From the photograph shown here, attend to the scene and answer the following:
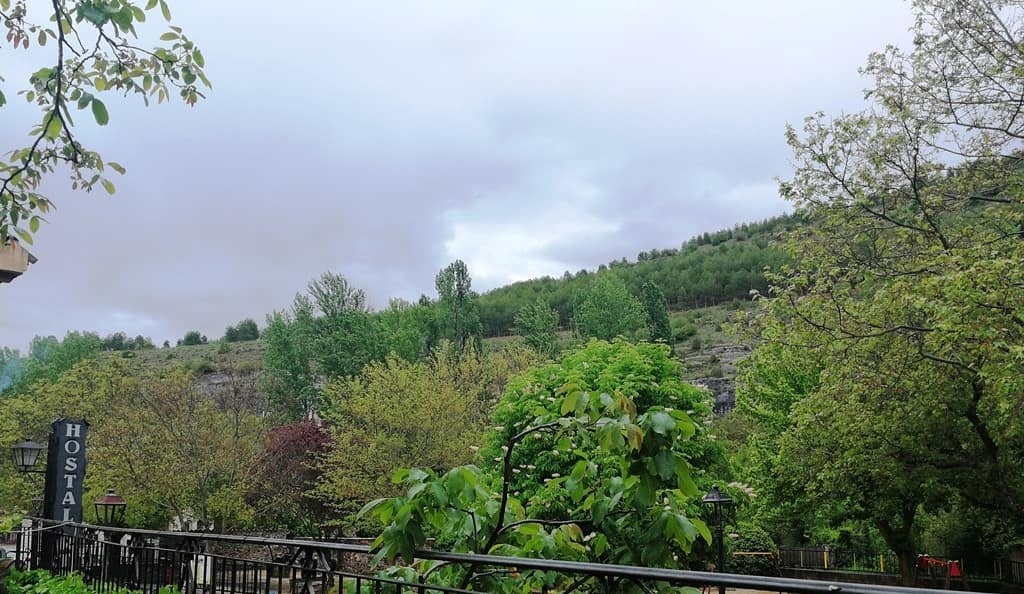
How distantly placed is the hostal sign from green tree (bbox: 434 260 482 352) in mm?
33002

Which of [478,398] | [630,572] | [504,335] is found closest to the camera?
[630,572]

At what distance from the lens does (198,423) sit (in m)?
25.3

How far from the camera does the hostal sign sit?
40.8 ft

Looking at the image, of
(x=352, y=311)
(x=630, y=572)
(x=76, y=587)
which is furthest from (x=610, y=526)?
(x=352, y=311)

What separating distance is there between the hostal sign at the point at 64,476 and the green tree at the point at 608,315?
35446mm

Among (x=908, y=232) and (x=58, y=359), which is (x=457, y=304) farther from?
(x=908, y=232)

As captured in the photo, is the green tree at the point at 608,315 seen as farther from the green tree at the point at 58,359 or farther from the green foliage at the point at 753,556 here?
the green tree at the point at 58,359

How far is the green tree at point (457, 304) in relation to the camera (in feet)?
151

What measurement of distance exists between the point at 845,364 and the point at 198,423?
787 inches

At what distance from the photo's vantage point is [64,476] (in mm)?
12602

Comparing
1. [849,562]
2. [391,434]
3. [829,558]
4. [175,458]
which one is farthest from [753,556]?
[175,458]

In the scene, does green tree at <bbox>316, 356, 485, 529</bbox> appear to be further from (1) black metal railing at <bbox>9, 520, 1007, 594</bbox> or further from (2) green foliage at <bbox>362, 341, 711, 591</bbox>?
(2) green foliage at <bbox>362, 341, 711, 591</bbox>

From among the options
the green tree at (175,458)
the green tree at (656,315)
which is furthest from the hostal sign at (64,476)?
the green tree at (656,315)

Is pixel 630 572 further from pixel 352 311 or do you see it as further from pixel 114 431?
pixel 352 311
